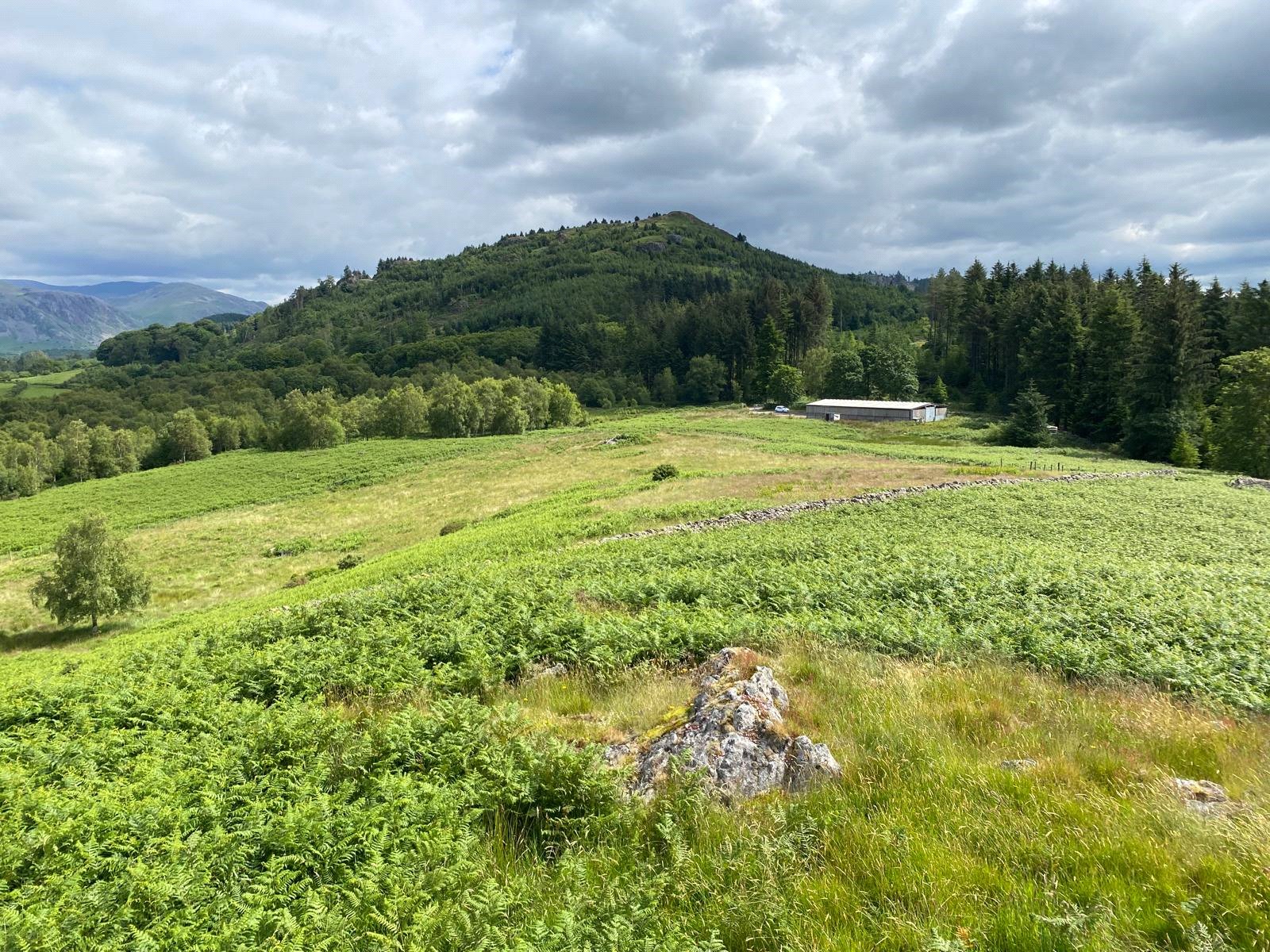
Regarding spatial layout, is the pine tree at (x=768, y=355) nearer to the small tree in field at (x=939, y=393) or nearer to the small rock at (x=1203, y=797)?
the small tree in field at (x=939, y=393)

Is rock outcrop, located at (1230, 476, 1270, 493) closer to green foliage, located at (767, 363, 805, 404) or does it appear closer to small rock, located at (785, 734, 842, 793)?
small rock, located at (785, 734, 842, 793)

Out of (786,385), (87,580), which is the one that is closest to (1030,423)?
(786,385)

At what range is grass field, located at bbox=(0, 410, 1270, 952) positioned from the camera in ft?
13.6

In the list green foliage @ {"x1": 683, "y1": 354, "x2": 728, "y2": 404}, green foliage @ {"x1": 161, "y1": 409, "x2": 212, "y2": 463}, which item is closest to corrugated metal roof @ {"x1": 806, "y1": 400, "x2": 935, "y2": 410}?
green foliage @ {"x1": 683, "y1": 354, "x2": 728, "y2": 404}

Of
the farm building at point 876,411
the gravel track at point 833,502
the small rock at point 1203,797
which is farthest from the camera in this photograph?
the farm building at point 876,411

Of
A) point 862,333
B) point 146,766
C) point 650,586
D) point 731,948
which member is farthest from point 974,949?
point 862,333

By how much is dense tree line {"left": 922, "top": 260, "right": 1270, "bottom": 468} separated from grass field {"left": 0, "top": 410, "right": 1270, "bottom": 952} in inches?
2516

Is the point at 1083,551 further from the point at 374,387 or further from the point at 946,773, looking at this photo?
the point at 374,387

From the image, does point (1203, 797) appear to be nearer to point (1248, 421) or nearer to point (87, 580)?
point (87, 580)

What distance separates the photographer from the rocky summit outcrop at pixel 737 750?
606 cm

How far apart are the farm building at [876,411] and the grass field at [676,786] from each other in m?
78.6

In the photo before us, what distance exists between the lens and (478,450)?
7681 centimetres

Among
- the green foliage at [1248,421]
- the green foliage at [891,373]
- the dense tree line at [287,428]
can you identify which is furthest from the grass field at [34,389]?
the green foliage at [1248,421]

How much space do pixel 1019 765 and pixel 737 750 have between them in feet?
9.24
